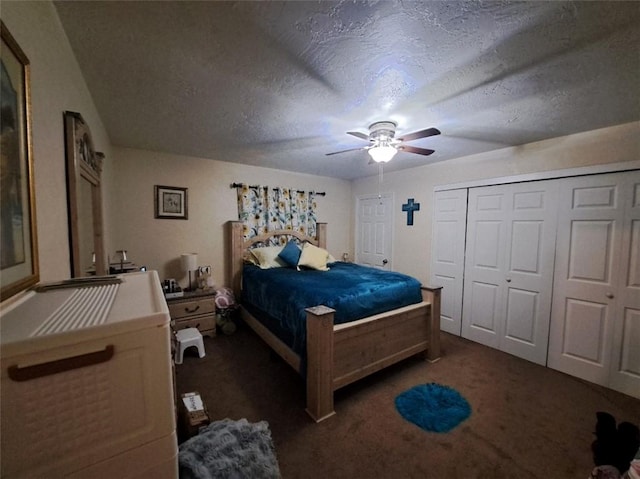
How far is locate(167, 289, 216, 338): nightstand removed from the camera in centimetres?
301

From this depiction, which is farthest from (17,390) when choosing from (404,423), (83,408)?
(404,423)

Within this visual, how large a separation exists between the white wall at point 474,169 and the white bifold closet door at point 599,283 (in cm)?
23

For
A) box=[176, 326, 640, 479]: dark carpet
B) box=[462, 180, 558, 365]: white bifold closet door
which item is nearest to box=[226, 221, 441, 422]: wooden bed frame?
box=[176, 326, 640, 479]: dark carpet

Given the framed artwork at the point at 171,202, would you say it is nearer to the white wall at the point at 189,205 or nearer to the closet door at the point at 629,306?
the white wall at the point at 189,205

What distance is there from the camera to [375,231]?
4.50m

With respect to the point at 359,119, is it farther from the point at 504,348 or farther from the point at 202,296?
the point at 504,348

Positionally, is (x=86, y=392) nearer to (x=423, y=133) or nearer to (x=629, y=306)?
(x=423, y=133)

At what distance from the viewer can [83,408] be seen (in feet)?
1.82

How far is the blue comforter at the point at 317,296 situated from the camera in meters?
2.14

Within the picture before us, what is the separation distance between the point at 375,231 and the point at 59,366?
4269 mm

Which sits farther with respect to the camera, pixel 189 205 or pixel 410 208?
pixel 410 208

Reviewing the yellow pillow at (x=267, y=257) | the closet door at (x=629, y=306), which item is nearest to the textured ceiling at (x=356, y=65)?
the closet door at (x=629, y=306)

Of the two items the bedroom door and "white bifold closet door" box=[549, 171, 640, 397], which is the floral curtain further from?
"white bifold closet door" box=[549, 171, 640, 397]

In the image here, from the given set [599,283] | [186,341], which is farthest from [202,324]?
[599,283]
